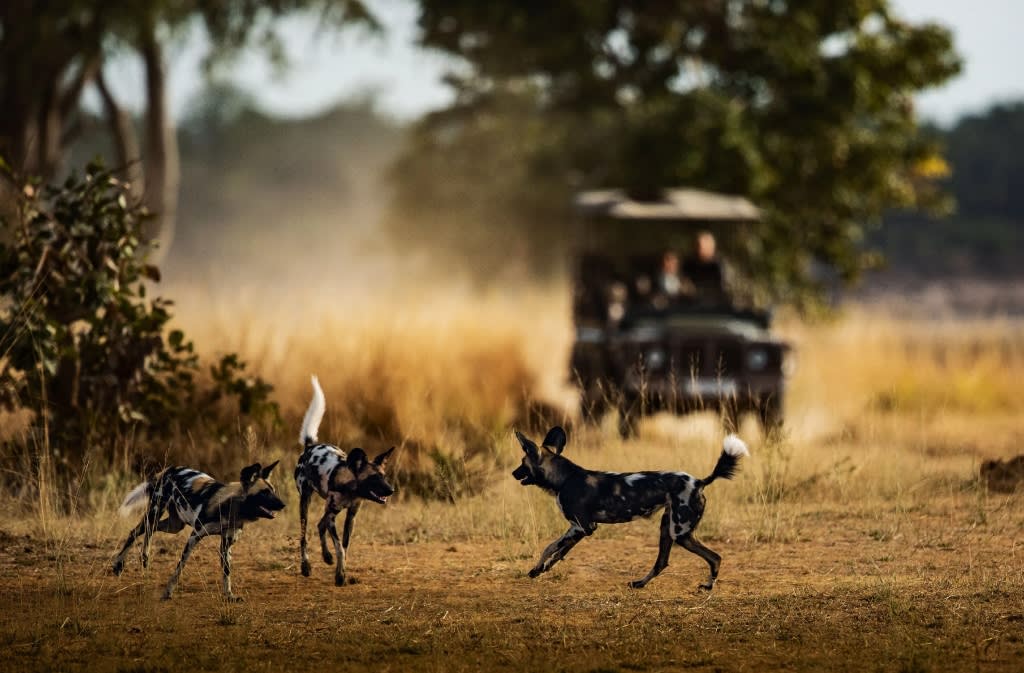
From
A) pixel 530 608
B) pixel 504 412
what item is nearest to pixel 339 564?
pixel 530 608

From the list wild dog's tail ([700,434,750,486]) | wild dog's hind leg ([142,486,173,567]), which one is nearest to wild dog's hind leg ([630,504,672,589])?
wild dog's tail ([700,434,750,486])

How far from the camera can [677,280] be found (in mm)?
16234

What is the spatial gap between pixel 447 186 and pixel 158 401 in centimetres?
3498

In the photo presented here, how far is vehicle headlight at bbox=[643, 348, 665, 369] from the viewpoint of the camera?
45.5 ft

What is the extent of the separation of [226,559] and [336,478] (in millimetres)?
663

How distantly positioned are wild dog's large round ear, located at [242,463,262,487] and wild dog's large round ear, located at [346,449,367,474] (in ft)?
1.39

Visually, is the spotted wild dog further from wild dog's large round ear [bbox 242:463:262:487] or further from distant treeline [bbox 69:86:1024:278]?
distant treeline [bbox 69:86:1024:278]

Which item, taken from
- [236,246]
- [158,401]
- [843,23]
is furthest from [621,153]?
[236,246]

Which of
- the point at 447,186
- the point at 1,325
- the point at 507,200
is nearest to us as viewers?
the point at 1,325

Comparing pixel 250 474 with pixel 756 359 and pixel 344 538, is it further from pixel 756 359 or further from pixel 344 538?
pixel 756 359

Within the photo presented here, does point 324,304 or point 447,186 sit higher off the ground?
point 447,186

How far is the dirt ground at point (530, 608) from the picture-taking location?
21.7 feet

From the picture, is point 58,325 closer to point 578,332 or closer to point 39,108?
point 578,332

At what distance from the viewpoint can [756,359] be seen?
1412cm
